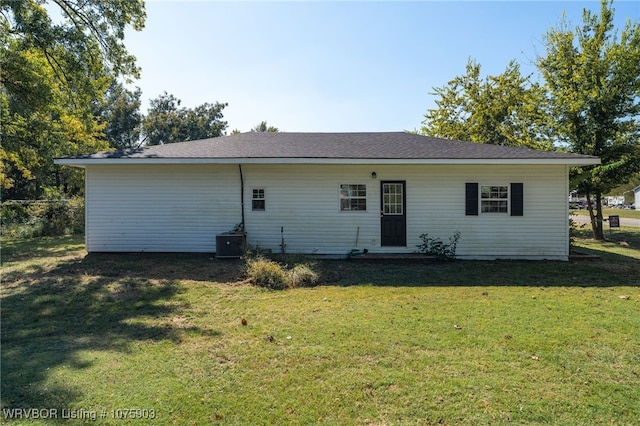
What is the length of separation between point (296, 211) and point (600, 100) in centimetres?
1216

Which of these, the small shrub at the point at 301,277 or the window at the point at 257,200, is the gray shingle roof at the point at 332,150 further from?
the small shrub at the point at 301,277

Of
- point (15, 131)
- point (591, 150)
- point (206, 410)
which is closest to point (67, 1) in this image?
point (15, 131)

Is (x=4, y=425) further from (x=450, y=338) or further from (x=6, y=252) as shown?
(x=6, y=252)

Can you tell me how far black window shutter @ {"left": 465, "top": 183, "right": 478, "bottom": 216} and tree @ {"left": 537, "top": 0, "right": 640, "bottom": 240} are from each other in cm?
604

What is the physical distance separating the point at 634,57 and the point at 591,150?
3.40m

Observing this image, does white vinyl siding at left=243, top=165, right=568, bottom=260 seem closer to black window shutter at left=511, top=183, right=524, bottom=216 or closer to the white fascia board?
black window shutter at left=511, top=183, right=524, bottom=216

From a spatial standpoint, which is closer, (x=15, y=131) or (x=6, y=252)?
(x=6, y=252)

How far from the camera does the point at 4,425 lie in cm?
254

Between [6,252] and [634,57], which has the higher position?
[634,57]

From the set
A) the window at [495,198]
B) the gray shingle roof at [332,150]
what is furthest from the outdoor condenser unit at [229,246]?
the window at [495,198]

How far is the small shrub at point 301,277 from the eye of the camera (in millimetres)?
6829

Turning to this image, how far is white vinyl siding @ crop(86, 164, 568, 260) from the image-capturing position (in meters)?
9.72

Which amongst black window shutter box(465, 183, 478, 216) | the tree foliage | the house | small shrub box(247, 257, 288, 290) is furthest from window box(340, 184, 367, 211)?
the tree foliage

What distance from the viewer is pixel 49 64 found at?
1252 cm
